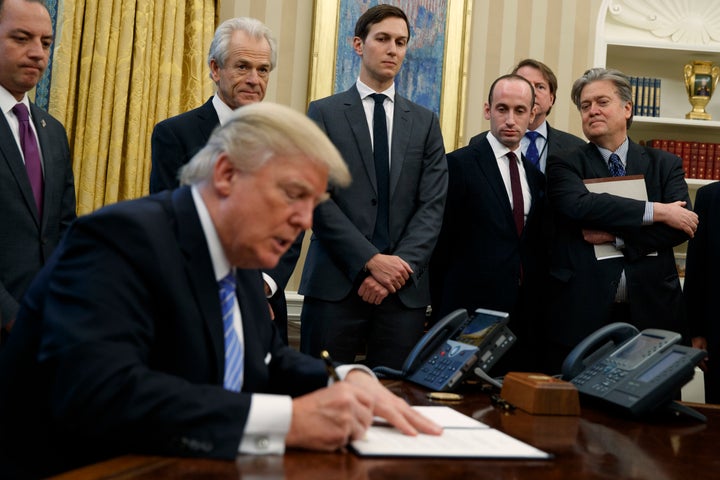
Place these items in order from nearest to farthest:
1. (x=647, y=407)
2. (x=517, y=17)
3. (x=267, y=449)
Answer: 1. (x=267, y=449)
2. (x=647, y=407)
3. (x=517, y=17)

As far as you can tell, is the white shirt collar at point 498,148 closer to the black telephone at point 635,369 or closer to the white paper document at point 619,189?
the white paper document at point 619,189

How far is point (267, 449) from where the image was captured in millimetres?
1399

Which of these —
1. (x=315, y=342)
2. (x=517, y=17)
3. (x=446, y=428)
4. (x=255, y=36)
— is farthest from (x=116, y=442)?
(x=517, y=17)

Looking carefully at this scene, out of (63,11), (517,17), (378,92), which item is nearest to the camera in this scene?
(378,92)

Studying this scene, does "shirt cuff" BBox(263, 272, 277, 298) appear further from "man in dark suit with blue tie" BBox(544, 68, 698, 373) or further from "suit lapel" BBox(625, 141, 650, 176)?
"suit lapel" BBox(625, 141, 650, 176)

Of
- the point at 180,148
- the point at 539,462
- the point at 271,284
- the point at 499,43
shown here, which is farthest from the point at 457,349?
the point at 499,43

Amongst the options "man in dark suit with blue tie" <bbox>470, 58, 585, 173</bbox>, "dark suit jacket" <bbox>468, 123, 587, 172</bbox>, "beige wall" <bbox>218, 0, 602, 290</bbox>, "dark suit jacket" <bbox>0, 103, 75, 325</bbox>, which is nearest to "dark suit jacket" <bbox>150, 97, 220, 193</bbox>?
"dark suit jacket" <bbox>0, 103, 75, 325</bbox>

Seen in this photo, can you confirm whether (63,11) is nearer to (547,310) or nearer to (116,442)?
(547,310)

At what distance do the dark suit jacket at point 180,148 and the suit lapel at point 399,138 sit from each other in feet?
2.34

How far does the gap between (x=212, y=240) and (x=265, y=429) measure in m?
0.40

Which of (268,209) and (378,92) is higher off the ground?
(378,92)

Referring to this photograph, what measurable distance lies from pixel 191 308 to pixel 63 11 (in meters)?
3.83

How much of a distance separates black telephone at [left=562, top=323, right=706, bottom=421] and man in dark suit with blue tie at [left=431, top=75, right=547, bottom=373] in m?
1.40

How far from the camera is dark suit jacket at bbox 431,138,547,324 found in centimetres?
380
